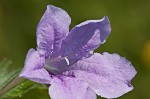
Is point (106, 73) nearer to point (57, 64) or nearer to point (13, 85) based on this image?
point (57, 64)

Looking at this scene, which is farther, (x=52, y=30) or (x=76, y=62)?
(x=76, y=62)

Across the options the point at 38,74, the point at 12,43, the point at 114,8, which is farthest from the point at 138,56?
the point at 38,74

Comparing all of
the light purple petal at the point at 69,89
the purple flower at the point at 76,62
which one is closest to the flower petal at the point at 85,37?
the purple flower at the point at 76,62

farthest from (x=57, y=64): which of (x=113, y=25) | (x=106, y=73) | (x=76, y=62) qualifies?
(x=113, y=25)

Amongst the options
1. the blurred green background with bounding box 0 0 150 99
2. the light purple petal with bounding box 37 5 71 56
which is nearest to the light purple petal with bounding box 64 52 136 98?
the light purple petal with bounding box 37 5 71 56

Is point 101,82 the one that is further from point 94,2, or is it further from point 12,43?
point 94,2

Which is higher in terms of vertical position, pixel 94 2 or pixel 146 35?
pixel 94 2
